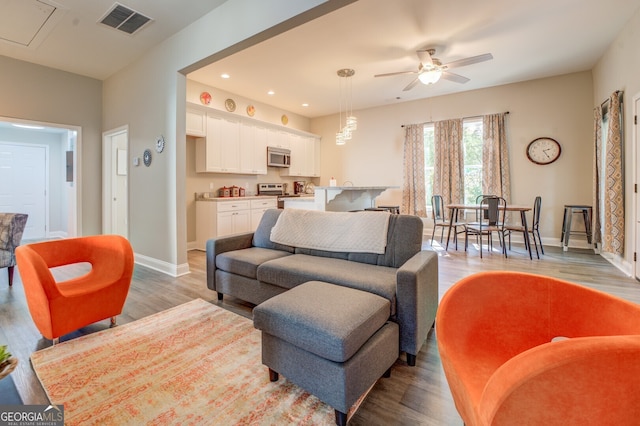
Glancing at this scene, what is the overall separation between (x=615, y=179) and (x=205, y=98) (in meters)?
6.47

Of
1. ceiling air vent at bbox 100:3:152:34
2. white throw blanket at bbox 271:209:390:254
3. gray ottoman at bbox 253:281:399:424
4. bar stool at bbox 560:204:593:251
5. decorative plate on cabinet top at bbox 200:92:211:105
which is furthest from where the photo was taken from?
decorative plate on cabinet top at bbox 200:92:211:105

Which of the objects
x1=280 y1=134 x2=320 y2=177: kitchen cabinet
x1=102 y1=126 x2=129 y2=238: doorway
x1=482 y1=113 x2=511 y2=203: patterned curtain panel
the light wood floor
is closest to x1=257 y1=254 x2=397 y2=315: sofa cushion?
the light wood floor

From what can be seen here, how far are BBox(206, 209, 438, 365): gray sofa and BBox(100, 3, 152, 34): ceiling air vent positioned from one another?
8.70ft

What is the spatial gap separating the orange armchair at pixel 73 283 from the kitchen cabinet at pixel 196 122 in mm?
2999

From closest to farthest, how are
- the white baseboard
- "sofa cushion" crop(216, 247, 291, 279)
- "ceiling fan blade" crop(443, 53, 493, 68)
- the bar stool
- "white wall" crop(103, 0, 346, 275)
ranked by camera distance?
"sofa cushion" crop(216, 247, 291, 279), "white wall" crop(103, 0, 346, 275), "ceiling fan blade" crop(443, 53, 493, 68), the white baseboard, the bar stool

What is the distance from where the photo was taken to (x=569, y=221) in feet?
15.8

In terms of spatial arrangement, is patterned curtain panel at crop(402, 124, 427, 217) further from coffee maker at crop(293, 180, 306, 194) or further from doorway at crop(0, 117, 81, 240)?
doorway at crop(0, 117, 81, 240)

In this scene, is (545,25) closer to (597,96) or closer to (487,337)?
(597,96)

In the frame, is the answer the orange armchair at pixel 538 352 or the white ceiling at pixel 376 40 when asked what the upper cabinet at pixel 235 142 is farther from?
the orange armchair at pixel 538 352

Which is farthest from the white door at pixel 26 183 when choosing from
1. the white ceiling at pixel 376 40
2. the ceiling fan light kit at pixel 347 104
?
the ceiling fan light kit at pixel 347 104

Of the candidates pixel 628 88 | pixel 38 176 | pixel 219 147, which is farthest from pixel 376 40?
pixel 38 176

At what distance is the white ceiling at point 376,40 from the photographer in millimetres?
3146

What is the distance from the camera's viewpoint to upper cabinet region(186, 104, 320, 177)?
511cm

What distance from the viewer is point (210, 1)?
118 inches
